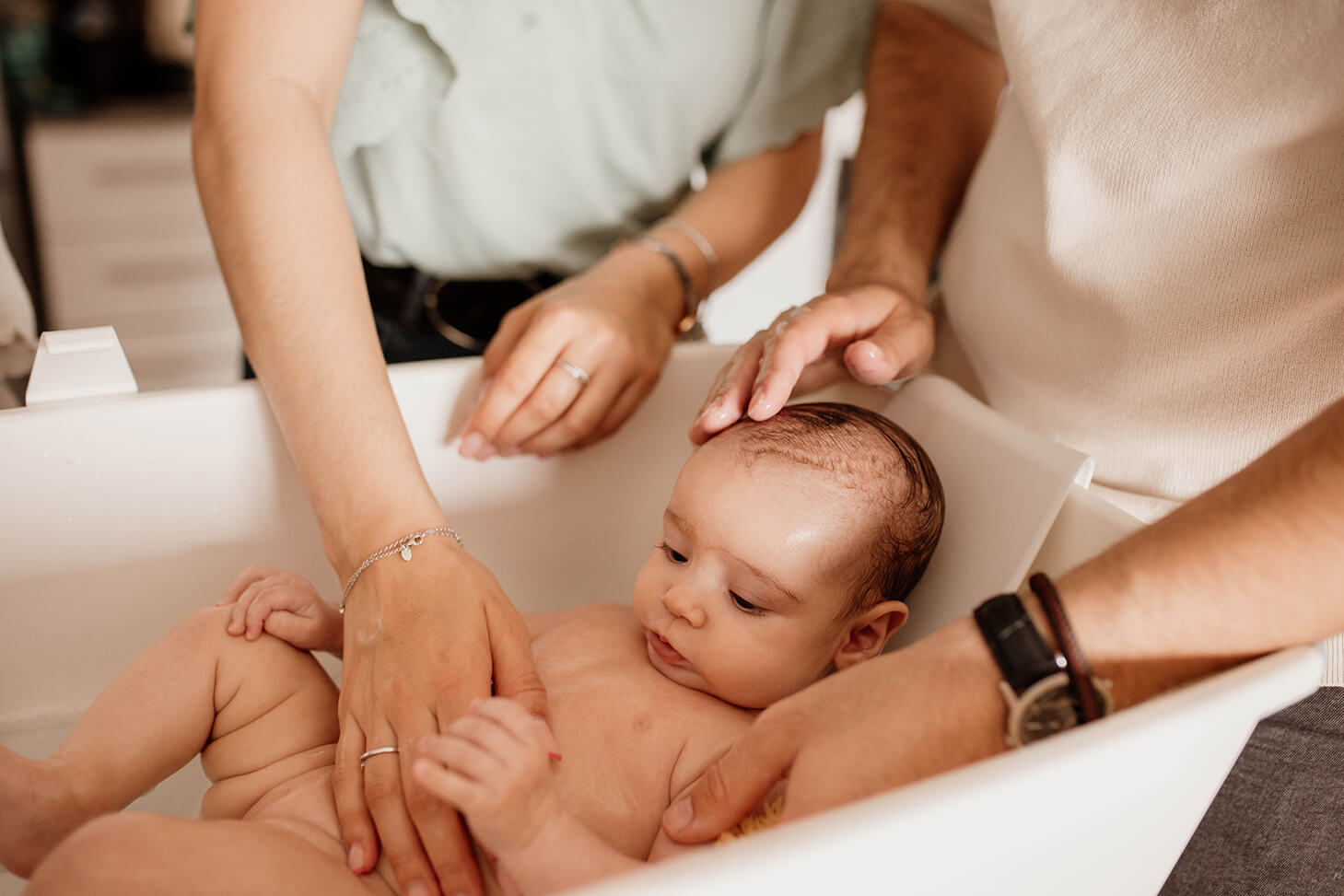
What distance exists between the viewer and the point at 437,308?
3.74 feet

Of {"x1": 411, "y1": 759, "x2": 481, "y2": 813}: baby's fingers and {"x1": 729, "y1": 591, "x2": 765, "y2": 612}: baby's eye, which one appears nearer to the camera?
{"x1": 411, "y1": 759, "x2": 481, "y2": 813}: baby's fingers

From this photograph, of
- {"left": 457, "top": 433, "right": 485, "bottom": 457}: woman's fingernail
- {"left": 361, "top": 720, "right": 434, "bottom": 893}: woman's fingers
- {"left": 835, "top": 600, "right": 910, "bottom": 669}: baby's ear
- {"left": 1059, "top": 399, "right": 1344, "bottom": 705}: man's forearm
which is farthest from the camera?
Result: {"left": 457, "top": 433, "right": 485, "bottom": 457}: woman's fingernail

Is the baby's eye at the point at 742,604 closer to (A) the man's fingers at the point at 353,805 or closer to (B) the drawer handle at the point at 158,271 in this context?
(A) the man's fingers at the point at 353,805

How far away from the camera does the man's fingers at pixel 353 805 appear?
0.61 metres

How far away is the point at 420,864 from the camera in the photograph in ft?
1.96

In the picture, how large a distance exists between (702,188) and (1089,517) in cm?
62

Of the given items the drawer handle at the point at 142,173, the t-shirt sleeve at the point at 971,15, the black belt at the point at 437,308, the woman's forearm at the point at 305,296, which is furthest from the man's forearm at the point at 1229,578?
the drawer handle at the point at 142,173

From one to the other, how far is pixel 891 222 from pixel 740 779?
0.65m

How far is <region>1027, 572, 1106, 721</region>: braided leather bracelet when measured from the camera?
0.48m

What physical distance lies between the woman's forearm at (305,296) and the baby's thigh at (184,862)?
0.23 metres

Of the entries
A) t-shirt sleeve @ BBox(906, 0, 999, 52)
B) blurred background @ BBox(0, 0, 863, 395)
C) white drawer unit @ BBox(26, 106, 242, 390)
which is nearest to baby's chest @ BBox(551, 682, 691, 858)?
t-shirt sleeve @ BBox(906, 0, 999, 52)

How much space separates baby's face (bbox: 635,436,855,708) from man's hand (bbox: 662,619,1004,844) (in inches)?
8.7

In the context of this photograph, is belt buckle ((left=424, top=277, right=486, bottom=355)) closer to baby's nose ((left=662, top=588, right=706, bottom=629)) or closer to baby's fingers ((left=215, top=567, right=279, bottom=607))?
baby's fingers ((left=215, top=567, right=279, bottom=607))

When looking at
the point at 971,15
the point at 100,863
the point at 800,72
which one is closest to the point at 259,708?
the point at 100,863
